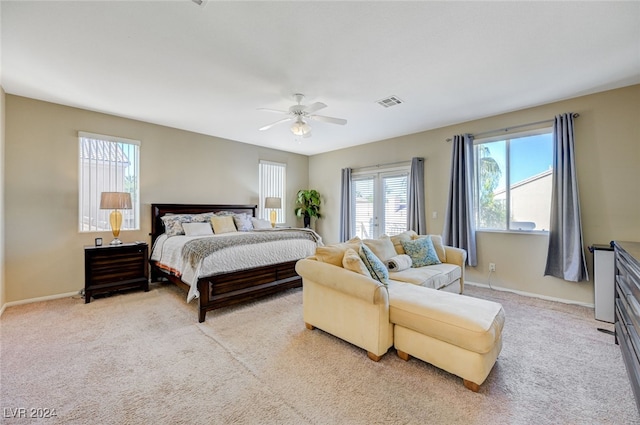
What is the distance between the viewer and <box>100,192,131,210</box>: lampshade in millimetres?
3812

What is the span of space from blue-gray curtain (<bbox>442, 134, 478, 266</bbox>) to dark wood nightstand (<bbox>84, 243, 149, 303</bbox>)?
493 centimetres

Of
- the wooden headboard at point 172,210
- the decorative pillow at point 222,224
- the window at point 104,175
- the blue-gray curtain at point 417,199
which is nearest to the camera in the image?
the window at point 104,175

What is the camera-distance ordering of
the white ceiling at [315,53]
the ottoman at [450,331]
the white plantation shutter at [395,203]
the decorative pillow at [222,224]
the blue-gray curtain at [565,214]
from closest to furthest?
1. the ottoman at [450,331]
2. the white ceiling at [315,53]
3. the blue-gray curtain at [565,214]
4. the decorative pillow at [222,224]
5. the white plantation shutter at [395,203]

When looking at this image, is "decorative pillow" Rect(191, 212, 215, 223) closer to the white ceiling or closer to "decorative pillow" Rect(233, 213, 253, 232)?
"decorative pillow" Rect(233, 213, 253, 232)

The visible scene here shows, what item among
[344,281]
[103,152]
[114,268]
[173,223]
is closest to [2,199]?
[103,152]

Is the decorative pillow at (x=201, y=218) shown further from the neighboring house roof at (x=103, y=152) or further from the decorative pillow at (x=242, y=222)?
the neighboring house roof at (x=103, y=152)

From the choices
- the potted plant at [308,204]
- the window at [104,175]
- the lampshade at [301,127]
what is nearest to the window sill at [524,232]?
the lampshade at [301,127]

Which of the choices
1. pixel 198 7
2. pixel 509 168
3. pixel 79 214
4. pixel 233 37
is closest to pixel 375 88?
pixel 233 37

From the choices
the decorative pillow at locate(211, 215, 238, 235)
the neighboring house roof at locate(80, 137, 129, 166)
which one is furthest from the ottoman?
the neighboring house roof at locate(80, 137, 129, 166)

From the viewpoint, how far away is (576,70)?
2.90 m

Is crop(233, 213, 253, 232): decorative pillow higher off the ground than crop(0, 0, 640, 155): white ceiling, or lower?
lower

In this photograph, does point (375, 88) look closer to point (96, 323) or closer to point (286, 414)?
point (286, 414)

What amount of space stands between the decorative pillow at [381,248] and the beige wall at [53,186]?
3.68 meters

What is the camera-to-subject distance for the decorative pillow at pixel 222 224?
4.77m
